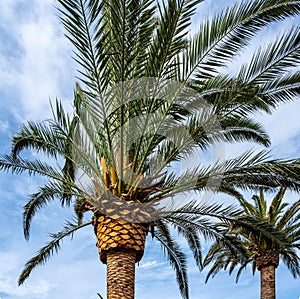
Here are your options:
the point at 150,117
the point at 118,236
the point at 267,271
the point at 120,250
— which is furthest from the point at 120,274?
the point at 267,271

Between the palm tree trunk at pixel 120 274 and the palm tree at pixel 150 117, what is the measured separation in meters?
0.02

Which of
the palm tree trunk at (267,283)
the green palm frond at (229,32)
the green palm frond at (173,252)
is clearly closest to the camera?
the green palm frond at (229,32)

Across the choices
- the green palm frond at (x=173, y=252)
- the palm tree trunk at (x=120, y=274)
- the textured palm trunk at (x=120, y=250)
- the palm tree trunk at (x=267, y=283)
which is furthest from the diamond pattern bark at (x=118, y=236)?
the palm tree trunk at (x=267, y=283)

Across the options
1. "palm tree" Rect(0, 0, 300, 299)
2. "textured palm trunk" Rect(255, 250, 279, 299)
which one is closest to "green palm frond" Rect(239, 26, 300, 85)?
"palm tree" Rect(0, 0, 300, 299)

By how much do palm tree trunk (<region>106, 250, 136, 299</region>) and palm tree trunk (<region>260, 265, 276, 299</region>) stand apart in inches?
425

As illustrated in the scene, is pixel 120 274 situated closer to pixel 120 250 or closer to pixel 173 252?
pixel 120 250

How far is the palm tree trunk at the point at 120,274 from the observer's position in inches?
315

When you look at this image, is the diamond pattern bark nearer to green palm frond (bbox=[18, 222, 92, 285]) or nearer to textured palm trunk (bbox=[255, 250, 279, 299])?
green palm frond (bbox=[18, 222, 92, 285])

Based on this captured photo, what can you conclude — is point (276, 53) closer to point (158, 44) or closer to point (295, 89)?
point (295, 89)

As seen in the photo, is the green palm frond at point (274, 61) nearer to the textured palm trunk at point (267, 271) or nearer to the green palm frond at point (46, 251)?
the green palm frond at point (46, 251)

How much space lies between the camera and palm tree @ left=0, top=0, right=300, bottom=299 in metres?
7.72

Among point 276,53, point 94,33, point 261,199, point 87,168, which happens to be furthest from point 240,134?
point 261,199

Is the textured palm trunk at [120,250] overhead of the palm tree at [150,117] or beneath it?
beneath

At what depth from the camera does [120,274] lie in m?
8.07
